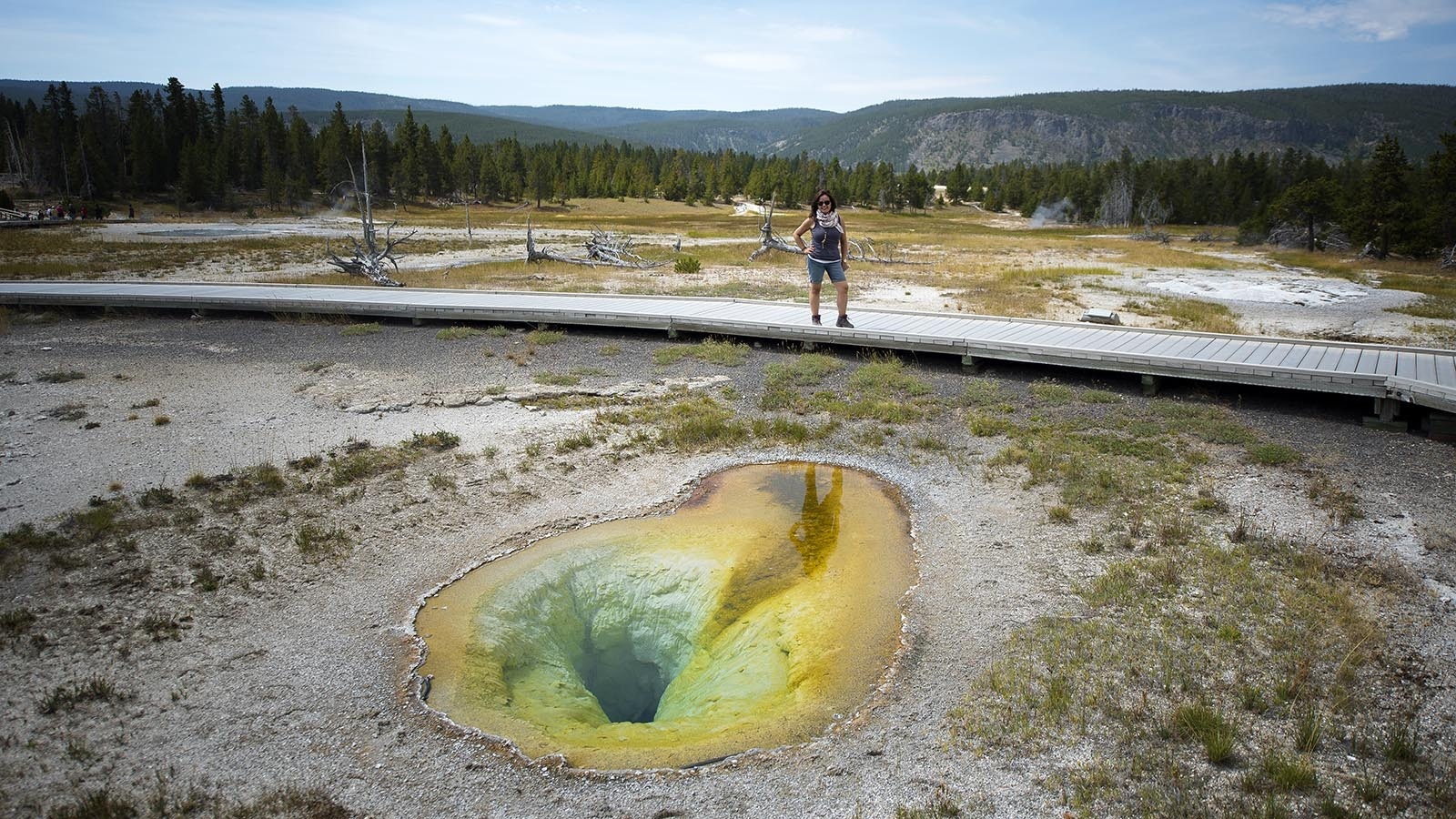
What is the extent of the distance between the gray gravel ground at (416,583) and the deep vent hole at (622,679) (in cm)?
120

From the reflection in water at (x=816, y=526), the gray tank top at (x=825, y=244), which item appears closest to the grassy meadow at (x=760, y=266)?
the gray tank top at (x=825, y=244)

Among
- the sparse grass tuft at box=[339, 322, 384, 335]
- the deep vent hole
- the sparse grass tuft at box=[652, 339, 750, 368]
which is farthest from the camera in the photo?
the sparse grass tuft at box=[339, 322, 384, 335]

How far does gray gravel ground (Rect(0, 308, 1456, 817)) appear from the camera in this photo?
14.8 ft

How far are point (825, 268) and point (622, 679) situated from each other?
8.70 metres

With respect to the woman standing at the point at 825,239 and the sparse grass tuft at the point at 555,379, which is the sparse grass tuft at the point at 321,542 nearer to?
the sparse grass tuft at the point at 555,379

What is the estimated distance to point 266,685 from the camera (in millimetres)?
5391

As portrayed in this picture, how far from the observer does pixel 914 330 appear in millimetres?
13898

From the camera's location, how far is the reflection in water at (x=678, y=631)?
5.21 m

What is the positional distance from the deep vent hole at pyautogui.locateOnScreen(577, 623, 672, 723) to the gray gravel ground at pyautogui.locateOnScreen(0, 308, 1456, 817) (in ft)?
3.94

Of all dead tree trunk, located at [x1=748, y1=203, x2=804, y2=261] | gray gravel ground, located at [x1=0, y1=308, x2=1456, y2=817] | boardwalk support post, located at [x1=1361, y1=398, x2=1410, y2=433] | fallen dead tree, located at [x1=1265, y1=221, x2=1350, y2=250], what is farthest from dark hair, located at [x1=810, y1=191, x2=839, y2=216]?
fallen dead tree, located at [x1=1265, y1=221, x2=1350, y2=250]

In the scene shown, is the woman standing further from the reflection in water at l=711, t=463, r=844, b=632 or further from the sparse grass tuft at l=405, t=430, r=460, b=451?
the sparse grass tuft at l=405, t=430, r=460, b=451

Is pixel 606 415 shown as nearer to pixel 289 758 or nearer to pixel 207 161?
pixel 289 758

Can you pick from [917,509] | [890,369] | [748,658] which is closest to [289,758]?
[748,658]

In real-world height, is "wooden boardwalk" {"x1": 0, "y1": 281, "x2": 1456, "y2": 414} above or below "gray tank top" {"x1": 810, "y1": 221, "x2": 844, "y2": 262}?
below
